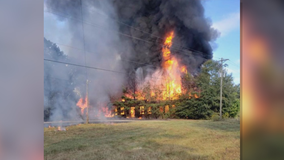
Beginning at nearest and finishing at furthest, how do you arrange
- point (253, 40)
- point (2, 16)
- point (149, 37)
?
point (2, 16)
point (253, 40)
point (149, 37)

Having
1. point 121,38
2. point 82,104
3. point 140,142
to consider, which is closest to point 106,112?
point 82,104

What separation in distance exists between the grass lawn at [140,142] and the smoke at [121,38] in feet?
1.48

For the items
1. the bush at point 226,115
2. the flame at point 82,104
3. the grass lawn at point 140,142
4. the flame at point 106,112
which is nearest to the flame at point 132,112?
the grass lawn at point 140,142

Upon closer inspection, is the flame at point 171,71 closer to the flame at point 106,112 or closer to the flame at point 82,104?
the flame at point 106,112

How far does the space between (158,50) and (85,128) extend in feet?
7.72

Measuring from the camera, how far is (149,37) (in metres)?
4.12

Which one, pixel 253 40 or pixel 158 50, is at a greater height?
pixel 158 50

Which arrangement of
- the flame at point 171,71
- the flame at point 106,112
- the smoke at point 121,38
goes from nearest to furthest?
the smoke at point 121,38, the flame at point 106,112, the flame at point 171,71

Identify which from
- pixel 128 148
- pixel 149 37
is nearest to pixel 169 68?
pixel 149 37

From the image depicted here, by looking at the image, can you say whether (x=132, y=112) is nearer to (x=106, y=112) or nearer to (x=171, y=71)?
(x=106, y=112)

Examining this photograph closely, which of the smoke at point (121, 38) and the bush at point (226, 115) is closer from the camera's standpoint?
the smoke at point (121, 38)

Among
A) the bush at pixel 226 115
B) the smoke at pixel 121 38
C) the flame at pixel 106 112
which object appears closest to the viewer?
the smoke at pixel 121 38

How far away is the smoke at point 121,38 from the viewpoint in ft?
10.7

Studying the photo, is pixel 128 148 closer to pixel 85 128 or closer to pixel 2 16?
pixel 85 128
